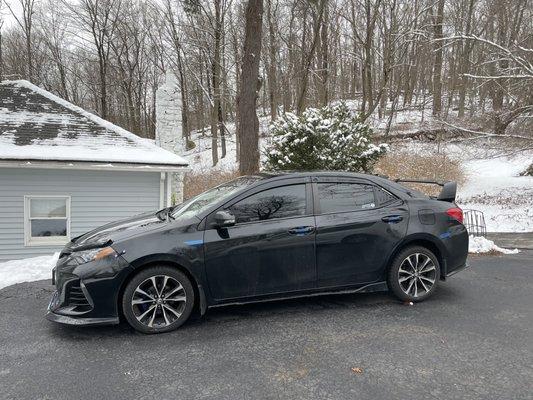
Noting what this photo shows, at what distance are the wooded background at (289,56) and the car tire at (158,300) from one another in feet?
23.1

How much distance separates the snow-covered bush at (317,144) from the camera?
10891 mm

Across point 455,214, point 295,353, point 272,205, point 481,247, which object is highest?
point 272,205

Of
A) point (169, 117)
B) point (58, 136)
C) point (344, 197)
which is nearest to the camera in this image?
point (344, 197)

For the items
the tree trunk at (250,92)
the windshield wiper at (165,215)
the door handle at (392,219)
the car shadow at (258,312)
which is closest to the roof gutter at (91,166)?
the tree trunk at (250,92)

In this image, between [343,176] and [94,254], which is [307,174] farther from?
[94,254]

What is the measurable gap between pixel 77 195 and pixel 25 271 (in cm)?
391

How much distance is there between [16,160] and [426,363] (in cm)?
916

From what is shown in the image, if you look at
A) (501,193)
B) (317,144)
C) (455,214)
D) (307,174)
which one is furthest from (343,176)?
(501,193)

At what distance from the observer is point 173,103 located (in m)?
13.7

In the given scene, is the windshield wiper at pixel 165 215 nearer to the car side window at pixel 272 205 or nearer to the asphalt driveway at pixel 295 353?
the car side window at pixel 272 205

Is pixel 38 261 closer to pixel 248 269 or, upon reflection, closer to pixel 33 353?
pixel 33 353

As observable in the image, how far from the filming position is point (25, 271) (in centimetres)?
673

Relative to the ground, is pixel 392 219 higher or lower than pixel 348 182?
lower

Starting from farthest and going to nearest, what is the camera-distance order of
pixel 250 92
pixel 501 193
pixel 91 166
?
pixel 501 193 → pixel 250 92 → pixel 91 166
